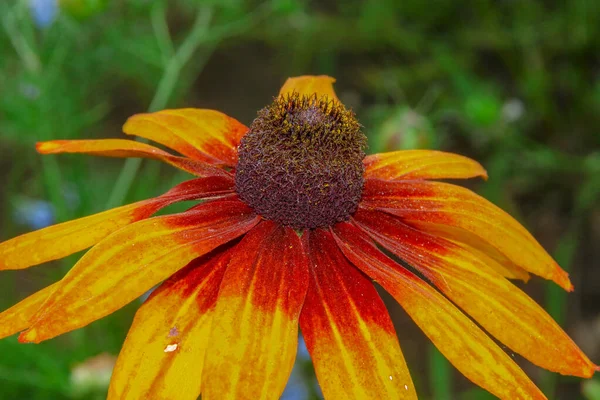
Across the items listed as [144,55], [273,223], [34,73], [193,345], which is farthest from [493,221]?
[144,55]

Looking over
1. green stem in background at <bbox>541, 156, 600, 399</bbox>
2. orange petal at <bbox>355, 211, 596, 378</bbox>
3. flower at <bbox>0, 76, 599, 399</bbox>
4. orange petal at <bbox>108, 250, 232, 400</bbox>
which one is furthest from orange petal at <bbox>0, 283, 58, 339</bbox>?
green stem in background at <bbox>541, 156, 600, 399</bbox>

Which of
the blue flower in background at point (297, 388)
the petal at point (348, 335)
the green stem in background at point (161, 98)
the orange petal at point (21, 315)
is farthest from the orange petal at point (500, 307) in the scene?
the green stem in background at point (161, 98)

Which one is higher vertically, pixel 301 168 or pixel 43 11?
pixel 43 11

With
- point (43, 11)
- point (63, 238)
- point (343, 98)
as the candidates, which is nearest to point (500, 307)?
point (63, 238)

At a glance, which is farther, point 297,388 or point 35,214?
point 35,214

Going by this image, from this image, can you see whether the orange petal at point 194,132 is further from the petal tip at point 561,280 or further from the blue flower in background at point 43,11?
the blue flower in background at point 43,11

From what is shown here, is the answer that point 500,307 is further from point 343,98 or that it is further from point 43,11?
point 343,98
